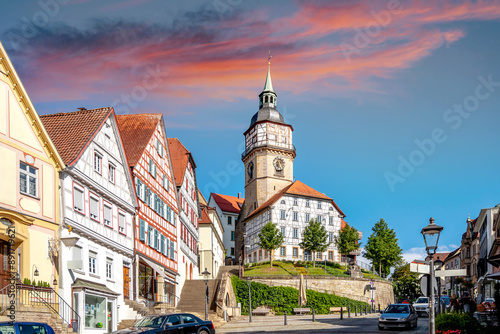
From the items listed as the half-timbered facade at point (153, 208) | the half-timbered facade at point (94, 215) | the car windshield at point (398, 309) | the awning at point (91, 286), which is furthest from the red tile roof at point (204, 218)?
the awning at point (91, 286)

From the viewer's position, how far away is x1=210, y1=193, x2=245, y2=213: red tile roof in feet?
393

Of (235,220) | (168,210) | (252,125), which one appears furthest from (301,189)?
(168,210)

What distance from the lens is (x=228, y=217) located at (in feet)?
390

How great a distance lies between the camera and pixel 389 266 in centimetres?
8538

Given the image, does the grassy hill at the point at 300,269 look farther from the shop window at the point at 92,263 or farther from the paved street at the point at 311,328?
the shop window at the point at 92,263

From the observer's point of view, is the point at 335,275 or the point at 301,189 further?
the point at 301,189

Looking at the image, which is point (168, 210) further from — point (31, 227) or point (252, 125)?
point (252, 125)

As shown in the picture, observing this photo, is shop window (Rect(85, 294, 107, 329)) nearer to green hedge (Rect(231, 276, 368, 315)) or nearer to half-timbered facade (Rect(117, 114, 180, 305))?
half-timbered facade (Rect(117, 114, 180, 305))

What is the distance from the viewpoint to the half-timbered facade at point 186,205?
48156 millimetres

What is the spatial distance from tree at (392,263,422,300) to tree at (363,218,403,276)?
20.7 meters

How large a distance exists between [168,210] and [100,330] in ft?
52.1

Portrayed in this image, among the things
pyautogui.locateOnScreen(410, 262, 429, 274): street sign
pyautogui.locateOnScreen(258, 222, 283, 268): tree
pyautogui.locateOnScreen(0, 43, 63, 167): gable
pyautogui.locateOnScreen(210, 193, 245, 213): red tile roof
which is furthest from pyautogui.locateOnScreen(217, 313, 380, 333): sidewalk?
pyautogui.locateOnScreen(210, 193, 245, 213): red tile roof

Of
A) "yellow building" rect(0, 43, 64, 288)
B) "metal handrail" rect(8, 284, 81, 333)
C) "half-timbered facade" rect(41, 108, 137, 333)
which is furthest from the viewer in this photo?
"half-timbered facade" rect(41, 108, 137, 333)

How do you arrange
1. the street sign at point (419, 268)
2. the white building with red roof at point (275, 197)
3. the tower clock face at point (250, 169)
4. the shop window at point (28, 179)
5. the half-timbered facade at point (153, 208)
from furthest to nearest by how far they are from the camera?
the tower clock face at point (250, 169)
the white building with red roof at point (275, 197)
the half-timbered facade at point (153, 208)
the shop window at point (28, 179)
the street sign at point (419, 268)
